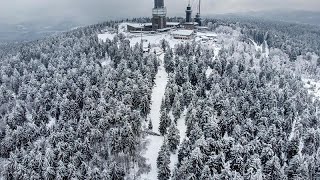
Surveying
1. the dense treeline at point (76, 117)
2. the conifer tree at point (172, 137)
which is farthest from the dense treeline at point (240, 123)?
the dense treeline at point (76, 117)

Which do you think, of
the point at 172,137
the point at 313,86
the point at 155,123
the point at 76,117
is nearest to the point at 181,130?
the point at 155,123

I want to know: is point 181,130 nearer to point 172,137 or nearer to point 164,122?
point 164,122

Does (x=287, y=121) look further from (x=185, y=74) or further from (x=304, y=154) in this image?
(x=185, y=74)

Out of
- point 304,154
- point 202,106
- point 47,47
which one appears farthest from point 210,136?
point 47,47

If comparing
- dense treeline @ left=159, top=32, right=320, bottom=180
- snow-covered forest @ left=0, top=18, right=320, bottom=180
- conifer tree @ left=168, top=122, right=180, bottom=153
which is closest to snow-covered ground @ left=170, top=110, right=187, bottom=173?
snow-covered forest @ left=0, top=18, right=320, bottom=180

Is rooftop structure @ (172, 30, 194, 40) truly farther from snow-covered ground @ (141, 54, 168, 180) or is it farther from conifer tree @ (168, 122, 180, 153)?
conifer tree @ (168, 122, 180, 153)
